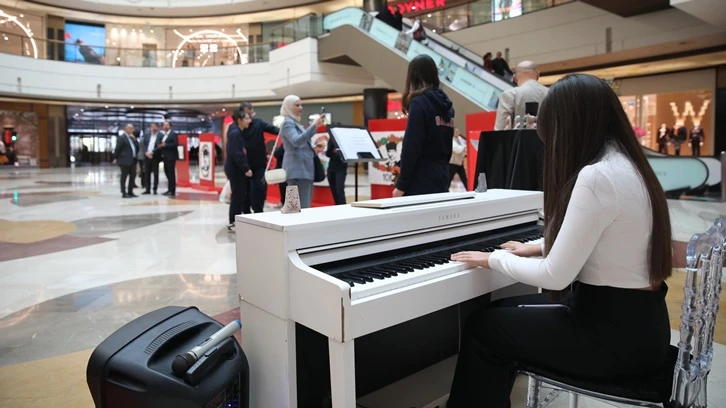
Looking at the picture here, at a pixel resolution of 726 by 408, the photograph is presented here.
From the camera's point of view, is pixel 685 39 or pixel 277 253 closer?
pixel 277 253

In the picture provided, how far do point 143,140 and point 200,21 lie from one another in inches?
620

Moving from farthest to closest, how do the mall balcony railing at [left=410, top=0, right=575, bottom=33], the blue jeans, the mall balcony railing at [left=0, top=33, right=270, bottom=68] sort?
1. the mall balcony railing at [left=0, top=33, right=270, bottom=68]
2. the mall balcony railing at [left=410, top=0, right=575, bottom=33]
3. the blue jeans

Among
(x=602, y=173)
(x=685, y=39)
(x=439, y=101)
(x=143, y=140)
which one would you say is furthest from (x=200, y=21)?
(x=602, y=173)

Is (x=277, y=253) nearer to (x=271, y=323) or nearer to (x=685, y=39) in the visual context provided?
(x=271, y=323)

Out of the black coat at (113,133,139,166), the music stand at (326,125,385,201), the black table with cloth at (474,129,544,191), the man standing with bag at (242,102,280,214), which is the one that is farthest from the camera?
the black coat at (113,133,139,166)

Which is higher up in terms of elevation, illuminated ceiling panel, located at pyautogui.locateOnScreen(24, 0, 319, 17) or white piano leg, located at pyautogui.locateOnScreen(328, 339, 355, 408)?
illuminated ceiling panel, located at pyautogui.locateOnScreen(24, 0, 319, 17)

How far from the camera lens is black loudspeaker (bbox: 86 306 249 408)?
149 centimetres

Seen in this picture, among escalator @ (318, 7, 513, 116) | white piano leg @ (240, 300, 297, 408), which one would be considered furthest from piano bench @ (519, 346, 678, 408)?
escalator @ (318, 7, 513, 116)

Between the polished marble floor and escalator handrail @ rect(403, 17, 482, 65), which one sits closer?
the polished marble floor

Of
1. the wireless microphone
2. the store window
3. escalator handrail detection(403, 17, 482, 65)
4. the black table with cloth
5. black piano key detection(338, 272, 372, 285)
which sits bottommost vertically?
the wireless microphone

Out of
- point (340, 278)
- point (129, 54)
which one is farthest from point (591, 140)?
point (129, 54)

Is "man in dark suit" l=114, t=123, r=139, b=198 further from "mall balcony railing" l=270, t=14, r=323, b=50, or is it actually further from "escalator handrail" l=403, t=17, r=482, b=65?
"escalator handrail" l=403, t=17, r=482, b=65

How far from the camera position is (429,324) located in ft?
8.76

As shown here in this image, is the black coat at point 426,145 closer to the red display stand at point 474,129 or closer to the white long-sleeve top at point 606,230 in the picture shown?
the white long-sleeve top at point 606,230
